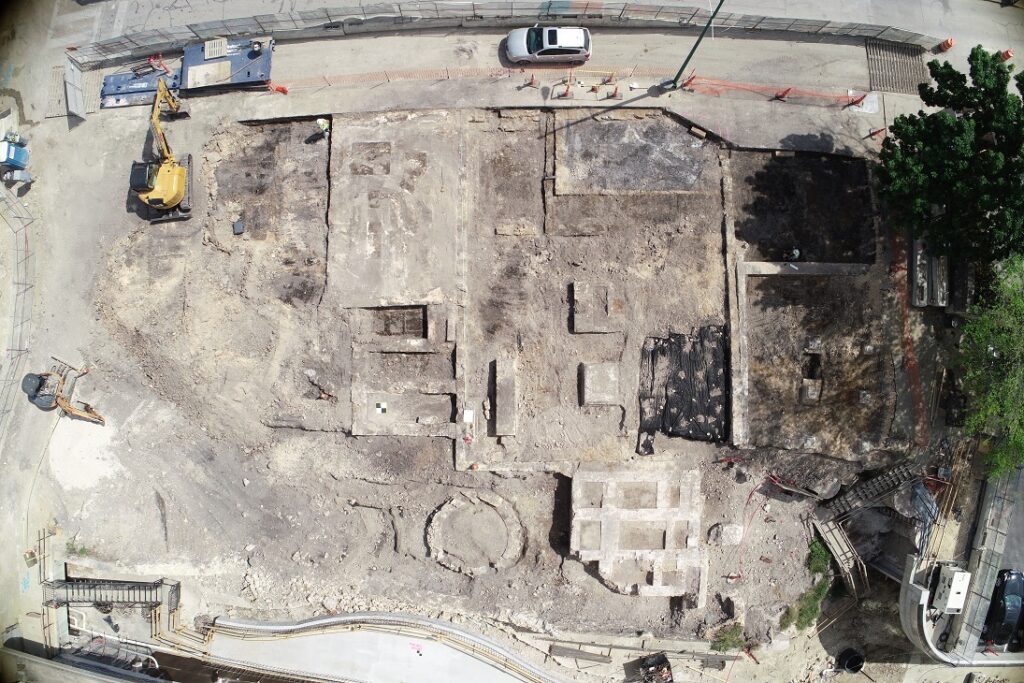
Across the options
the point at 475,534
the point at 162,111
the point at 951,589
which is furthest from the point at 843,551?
the point at 162,111

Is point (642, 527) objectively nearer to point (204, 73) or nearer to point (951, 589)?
point (951, 589)

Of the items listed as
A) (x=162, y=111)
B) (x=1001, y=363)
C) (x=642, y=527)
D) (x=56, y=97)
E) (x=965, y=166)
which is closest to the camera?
(x=965, y=166)

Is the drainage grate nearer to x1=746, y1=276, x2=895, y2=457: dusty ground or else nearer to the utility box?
x1=746, y1=276, x2=895, y2=457: dusty ground

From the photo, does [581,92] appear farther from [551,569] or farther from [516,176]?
[551,569]

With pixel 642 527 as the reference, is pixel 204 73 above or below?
above

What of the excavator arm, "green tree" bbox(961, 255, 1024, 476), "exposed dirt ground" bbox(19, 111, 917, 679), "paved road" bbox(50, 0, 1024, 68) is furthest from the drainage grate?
the excavator arm

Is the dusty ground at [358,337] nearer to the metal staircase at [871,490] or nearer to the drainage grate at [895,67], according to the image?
the metal staircase at [871,490]

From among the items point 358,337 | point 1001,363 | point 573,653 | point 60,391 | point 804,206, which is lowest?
point 573,653
